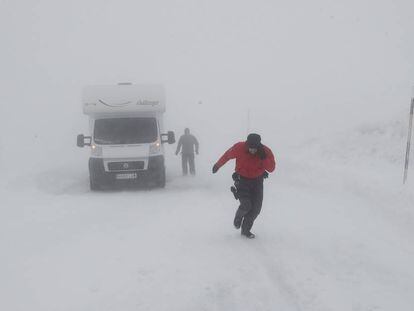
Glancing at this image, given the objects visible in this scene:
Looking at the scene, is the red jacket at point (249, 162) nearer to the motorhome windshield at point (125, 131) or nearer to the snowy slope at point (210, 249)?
the snowy slope at point (210, 249)

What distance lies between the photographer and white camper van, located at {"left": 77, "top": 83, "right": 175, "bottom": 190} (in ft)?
41.7

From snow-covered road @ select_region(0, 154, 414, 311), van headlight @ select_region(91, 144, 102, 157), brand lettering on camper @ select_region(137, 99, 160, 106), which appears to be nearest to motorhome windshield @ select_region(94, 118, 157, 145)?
van headlight @ select_region(91, 144, 102, 157)

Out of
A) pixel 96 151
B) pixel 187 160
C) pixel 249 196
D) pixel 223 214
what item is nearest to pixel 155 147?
pixel 96 151

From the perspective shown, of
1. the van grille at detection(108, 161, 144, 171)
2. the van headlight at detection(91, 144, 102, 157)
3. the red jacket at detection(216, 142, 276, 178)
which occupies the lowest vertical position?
the van grille at detection(108, 161, 144, 171)

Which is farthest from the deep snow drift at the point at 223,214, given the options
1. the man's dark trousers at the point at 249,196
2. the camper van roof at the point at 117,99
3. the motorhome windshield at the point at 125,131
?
the camper van roof at the point at 117,99

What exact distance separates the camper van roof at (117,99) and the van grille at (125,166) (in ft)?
5.63

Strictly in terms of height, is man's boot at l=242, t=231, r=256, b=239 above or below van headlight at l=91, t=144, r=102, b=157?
below

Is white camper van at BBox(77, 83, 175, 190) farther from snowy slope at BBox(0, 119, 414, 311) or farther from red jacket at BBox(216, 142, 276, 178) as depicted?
red jacket at BBox(216, 142, 276, 178)

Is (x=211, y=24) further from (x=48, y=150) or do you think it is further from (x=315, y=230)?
(x=315, y=230)

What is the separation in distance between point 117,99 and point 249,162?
722cm

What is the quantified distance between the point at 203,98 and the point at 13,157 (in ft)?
67.2

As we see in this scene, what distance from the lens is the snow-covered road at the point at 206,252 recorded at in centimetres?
515

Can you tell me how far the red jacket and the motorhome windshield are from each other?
246 inches

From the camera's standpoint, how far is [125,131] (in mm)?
13258
